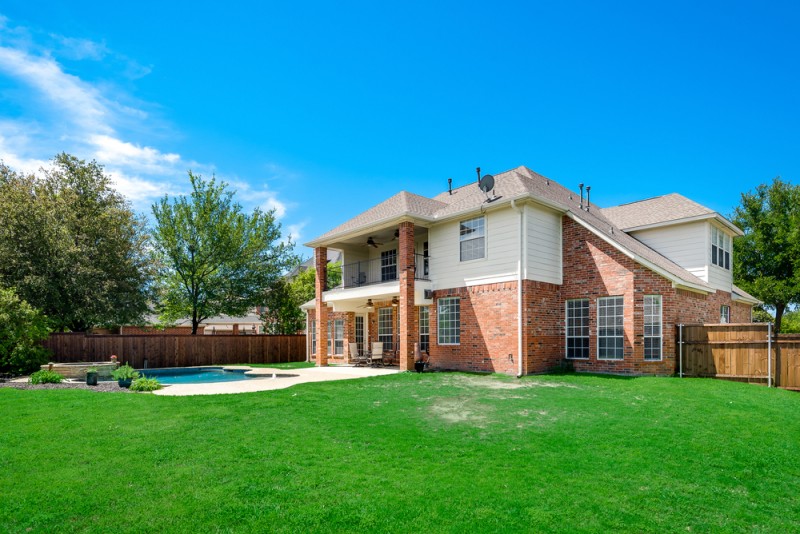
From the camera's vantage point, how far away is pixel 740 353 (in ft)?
43.0

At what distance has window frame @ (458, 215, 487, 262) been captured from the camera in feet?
53.3

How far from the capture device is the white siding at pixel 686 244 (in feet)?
56.5

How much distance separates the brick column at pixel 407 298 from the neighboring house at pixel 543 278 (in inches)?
1.6

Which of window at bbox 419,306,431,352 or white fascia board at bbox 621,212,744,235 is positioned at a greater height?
white fascia board at bbox 621,212,744,235

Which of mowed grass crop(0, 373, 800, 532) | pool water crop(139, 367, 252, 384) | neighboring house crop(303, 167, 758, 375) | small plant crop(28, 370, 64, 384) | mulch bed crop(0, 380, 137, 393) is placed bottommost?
A: pool water crop(139, 367, 252, 384)

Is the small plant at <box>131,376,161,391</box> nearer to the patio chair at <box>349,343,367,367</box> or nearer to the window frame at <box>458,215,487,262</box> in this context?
the patio chair at <box>349,343,367,367</box>

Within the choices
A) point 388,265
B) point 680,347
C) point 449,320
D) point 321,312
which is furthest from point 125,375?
point 680,347

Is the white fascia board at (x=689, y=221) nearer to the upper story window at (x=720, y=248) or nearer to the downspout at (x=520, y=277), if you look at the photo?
the upper story window at (x=720, y=248)

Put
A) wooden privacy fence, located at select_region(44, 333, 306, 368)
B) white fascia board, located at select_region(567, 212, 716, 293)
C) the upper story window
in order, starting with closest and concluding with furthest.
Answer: white fascia board, located at select_region(567, 212, 716, 293) < the upper story window < wooden privacy fence, located at select_region(44, 333, 306, 368)

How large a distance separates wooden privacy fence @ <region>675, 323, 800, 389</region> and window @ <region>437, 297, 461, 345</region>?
7039 millimetres

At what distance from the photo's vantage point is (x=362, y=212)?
854 inches

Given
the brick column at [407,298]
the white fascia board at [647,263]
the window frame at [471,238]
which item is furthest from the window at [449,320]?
the white fascia board at [647,263]

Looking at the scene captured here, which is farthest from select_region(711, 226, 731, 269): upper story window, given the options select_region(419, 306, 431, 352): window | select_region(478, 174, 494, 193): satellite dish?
select_region(419, 306, 431, 352): window

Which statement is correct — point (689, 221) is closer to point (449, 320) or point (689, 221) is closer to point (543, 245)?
point (543, 245)
